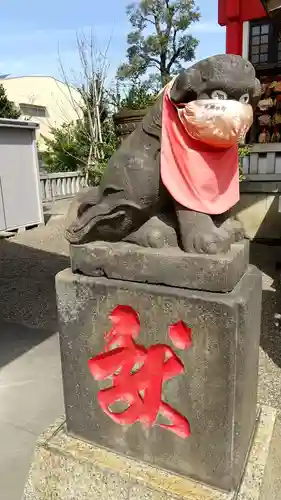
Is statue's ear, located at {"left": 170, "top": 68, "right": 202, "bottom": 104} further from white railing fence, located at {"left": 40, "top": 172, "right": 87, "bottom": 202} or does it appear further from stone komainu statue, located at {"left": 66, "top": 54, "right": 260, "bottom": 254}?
white railing fence, located at {"left": 40, "top": 172, "right": 87, "bottom": 202}

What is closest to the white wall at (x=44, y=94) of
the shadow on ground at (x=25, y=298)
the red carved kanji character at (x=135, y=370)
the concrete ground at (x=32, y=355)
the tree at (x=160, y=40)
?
the tree at (x=160, y=40)

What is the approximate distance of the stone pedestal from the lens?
4.04 feet

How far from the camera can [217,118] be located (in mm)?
1109

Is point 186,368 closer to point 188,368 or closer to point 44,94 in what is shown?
point 188,368

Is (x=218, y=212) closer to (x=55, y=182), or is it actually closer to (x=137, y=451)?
(x=137, y=451)

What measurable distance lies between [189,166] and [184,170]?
2cm

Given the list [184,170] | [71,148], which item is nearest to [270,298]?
[184,170]

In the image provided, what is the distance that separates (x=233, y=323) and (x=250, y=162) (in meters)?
4.97

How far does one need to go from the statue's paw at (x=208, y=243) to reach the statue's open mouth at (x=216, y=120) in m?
0.27

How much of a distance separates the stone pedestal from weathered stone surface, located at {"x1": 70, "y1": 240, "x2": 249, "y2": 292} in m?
0.03

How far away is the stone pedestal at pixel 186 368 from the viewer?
1.23 meters

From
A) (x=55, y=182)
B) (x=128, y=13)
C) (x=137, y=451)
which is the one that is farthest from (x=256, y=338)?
(x=128, y=13)

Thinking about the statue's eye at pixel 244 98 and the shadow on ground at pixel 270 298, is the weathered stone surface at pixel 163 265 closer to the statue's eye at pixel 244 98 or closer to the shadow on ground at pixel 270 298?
the statue's eye at pixel 244 98

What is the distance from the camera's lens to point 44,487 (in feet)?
4.96
